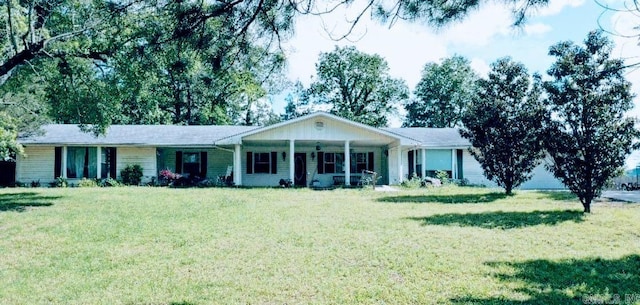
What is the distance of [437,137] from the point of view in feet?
87.8

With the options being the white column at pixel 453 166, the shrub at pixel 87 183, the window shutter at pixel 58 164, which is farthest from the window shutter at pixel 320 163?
the window shutter at pixel 58 164

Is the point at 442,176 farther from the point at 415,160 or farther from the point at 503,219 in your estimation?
the point at 503,219

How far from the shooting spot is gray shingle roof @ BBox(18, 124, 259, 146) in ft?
76.6

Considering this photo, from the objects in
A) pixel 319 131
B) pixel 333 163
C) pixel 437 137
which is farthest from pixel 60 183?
pixel 437 137

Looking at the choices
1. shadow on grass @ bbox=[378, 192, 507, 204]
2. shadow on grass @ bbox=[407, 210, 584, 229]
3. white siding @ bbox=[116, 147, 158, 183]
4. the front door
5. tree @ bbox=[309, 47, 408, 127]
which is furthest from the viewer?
tree @ bbox=[309, 47, 408, 127]

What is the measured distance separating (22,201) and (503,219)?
15062mm

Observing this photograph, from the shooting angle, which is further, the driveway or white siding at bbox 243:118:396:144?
white siding at bbox 243:118:396:144

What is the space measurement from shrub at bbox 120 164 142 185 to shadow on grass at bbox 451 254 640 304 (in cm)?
2053

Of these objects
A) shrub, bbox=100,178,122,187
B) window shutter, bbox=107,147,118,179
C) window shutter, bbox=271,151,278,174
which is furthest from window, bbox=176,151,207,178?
window shutter, bbox=271,151,278,174

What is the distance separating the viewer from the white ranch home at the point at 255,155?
22.8 meters

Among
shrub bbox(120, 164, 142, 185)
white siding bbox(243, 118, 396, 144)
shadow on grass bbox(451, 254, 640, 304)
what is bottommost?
shadow on grass bbox(451, 254, 640, 304)

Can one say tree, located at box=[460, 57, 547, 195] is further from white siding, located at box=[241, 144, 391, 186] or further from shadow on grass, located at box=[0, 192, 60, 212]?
shadow on grass, located at box=[0, 192, 60, 212]

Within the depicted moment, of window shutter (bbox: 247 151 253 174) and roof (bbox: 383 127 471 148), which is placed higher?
roof (bbox: 383 127 471 148)

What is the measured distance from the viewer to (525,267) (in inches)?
266
